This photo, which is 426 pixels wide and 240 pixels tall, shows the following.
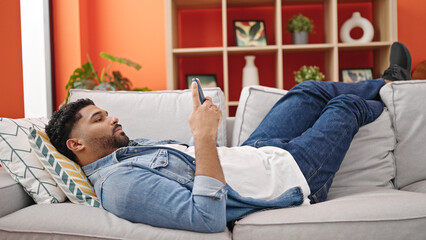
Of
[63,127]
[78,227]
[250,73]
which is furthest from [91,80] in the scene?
[78,227]

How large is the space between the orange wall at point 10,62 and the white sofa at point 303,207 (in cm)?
54

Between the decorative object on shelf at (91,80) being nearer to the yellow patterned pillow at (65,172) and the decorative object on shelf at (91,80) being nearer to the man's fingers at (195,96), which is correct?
the yellow patterned pillow at (65,172)

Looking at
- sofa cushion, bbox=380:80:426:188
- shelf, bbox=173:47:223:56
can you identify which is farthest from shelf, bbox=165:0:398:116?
sofa cushion, bbox=380:80:426:188

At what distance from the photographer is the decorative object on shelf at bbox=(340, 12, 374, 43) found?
3.14 m

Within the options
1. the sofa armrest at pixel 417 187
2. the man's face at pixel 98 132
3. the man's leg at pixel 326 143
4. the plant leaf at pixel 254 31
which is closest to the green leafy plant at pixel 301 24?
the plant leaf at pixel 254 31

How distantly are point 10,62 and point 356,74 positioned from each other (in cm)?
261

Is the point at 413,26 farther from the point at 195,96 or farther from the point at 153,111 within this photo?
the point at 195,96

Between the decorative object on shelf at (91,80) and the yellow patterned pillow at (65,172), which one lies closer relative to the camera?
the yellow patterned pillow at (65,172)

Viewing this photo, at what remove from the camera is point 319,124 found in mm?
1494

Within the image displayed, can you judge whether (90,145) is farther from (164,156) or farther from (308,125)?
(308,125)

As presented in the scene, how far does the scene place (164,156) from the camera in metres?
1.30

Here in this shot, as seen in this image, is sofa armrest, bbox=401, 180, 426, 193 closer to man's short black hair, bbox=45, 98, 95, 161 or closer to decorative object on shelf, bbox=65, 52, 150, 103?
man's short black hair, bbox=45, 98, 95, 161

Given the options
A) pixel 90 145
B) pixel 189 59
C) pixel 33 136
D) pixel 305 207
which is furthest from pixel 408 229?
pixel 189 59

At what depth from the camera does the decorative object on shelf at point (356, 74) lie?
327 cm
